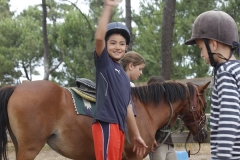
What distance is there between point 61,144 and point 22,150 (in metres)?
0.45

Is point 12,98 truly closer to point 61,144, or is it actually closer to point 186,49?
point 61,144

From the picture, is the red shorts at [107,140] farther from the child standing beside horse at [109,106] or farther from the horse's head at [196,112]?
the horse's head at [196,112]

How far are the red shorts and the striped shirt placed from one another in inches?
43.5

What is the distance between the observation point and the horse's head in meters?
5.75

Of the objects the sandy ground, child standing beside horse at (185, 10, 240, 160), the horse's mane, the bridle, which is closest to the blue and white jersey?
child standing beside horse at (185, 10, 240, 160)

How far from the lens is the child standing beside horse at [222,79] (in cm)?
236

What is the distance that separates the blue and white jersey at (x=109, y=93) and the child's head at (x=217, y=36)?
3.07 feet

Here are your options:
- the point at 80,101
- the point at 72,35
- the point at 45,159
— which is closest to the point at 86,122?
the point at 80,101

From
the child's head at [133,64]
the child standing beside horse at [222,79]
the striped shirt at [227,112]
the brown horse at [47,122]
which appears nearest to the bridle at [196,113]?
the brown horse at [47,122]

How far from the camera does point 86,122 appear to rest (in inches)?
205

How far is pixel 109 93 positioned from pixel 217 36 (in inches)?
43.3

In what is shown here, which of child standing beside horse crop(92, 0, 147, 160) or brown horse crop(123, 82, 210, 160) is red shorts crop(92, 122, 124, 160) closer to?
child standing beside horse crop(92, 0, 147, 160)

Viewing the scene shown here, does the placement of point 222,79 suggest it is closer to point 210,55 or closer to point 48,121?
point 210,55

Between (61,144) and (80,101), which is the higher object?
(80,101)
